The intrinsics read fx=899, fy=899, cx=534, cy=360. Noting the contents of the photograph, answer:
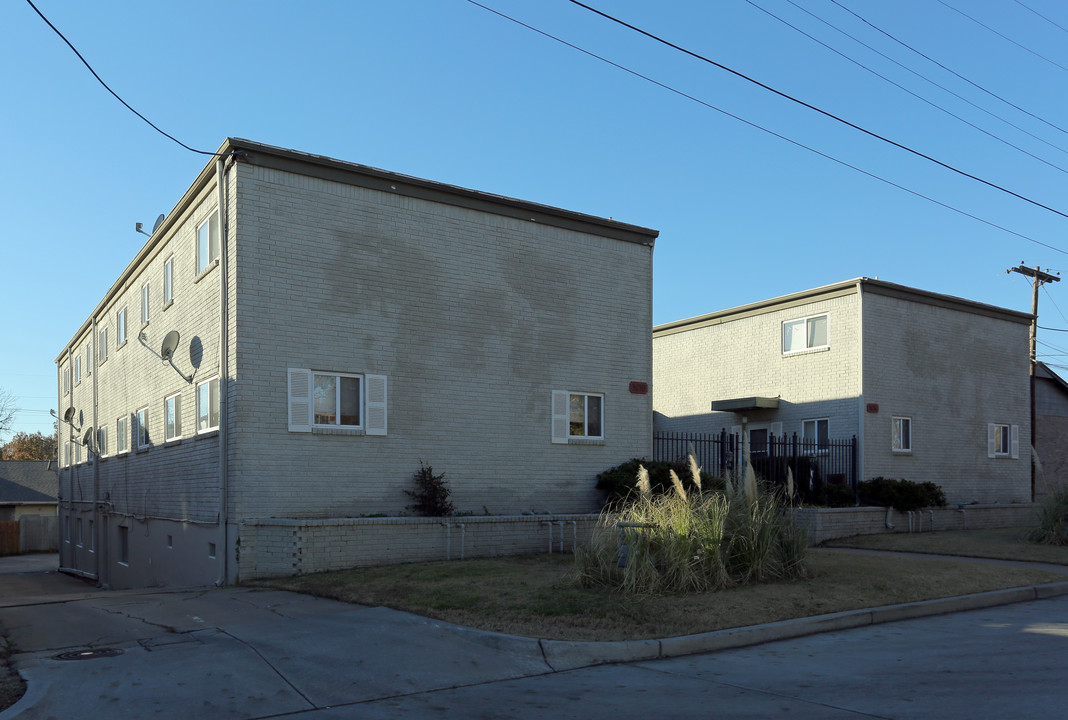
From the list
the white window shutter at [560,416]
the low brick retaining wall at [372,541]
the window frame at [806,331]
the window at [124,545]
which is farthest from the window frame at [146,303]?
the window frame at [806,331]

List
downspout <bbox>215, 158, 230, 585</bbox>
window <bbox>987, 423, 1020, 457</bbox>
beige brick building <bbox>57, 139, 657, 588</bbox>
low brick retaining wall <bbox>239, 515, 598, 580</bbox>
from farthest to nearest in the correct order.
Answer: window <bbox>987, 423, 1020, 457</bbox> → beige brick building <bbox>57, 139, 657, 588</bbox> → downspout <bbox>215, 158, 230, 585</bbox> → low brick retaining wall <bbox>239, 515, 598, 580</bbox>

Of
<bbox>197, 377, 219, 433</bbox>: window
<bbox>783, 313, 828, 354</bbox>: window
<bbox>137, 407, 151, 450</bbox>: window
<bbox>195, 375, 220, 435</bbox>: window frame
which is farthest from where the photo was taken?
<bbox>783, 313, 828, 354</bbox>: window

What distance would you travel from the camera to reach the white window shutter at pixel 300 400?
15.0m

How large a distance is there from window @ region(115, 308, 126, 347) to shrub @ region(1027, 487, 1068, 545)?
71.4 feet

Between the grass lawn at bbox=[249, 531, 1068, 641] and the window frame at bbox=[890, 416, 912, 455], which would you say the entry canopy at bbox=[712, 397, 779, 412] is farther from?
the grass lawn at bbox=[249, 531, 1068, 641]

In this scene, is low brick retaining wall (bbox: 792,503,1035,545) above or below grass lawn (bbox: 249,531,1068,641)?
below

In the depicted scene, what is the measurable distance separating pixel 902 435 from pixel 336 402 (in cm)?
1562

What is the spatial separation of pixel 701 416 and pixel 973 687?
2148 centimetres

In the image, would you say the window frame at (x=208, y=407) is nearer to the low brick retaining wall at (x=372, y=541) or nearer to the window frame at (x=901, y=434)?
the low brick retaining wall at (x=372, y=541)

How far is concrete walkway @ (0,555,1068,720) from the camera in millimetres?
6836

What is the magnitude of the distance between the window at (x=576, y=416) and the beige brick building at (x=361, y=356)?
0.04 meters

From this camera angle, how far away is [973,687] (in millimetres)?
6977

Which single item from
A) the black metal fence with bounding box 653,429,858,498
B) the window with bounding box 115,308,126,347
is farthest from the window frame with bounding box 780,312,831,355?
the window with bounding box 115,308,126,347

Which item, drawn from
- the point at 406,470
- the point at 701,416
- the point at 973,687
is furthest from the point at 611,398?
the point at 973,687
